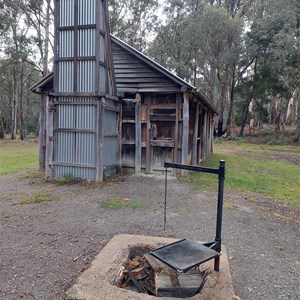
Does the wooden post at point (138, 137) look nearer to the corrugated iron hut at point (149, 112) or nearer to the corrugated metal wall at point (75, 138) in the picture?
the corrugated iron hut at point (149, 112)

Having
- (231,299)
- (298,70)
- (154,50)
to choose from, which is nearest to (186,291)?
(231,299)

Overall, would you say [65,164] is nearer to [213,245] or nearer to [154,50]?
[213,245]

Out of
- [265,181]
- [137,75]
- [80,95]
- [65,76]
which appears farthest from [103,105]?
[265,181]

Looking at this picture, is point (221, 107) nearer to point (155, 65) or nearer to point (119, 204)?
point (155, 65)

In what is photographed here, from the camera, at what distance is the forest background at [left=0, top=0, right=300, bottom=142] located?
21.5 meters

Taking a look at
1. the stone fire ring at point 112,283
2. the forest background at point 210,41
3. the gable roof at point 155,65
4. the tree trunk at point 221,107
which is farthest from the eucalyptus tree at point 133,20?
the stone fire ring at point 112,283

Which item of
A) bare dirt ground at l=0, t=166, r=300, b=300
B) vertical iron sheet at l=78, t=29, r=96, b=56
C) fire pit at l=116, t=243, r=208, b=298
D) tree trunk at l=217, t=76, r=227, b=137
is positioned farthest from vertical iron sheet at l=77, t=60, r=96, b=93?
tree trunk at l=217, t=76, r=227, b=137

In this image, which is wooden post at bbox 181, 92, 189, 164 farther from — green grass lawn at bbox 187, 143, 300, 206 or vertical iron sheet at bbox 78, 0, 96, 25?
vertical iron sheet at bbox 78, 0, 96, 25

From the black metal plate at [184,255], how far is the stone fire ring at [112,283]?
0.21 m

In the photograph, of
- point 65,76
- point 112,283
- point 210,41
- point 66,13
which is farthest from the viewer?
point 210,41

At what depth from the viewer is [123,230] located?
167 inches

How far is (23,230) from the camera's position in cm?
424

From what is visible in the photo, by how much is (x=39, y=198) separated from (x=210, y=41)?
2281 cm

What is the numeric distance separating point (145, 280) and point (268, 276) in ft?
4.47
